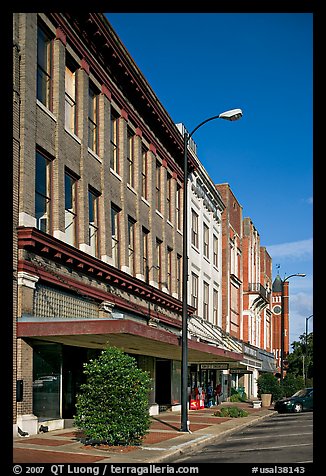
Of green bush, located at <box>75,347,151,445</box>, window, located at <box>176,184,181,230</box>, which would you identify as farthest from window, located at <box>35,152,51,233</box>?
window, located at <box>176,184,181,230</box>

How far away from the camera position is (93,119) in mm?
28844

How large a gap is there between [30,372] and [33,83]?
879cm

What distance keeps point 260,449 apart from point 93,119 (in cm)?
1523

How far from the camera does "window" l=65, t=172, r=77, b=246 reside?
25.5m

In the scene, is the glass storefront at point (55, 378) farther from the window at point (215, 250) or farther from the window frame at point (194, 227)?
the window at point (215, 250)

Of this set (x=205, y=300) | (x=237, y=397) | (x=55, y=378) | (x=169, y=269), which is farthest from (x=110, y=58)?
(x=237, y=397)

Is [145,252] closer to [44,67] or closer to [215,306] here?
[44,67]

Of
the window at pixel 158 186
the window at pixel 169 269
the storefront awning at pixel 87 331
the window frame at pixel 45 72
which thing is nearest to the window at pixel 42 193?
the window frame at pixel 45 72

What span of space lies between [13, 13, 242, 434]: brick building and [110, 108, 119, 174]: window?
1.7 inches

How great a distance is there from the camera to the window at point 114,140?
3114 cm

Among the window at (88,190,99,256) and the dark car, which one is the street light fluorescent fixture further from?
the dark car

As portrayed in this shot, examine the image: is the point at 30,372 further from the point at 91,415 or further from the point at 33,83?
the point at 33,83

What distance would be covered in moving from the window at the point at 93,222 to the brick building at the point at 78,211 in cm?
5
